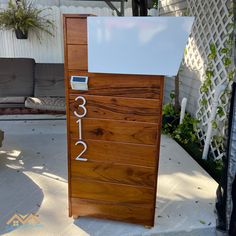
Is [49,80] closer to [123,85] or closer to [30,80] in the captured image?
[30,80]

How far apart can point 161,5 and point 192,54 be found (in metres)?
1.60

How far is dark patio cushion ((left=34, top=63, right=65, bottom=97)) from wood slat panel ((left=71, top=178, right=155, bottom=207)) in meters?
2.49

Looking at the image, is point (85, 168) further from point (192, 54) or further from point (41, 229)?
point (192, 54)

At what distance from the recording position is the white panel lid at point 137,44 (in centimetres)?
131

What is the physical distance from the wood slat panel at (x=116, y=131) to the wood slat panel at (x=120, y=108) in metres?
0.03

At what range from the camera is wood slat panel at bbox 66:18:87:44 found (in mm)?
1429

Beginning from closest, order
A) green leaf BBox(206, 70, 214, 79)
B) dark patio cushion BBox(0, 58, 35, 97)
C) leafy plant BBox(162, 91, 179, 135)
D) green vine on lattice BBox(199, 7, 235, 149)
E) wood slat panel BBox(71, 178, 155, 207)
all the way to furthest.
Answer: wood slat panel BBox(71, 178, 155, 207), green vine on lattice BBox(199, 7, 235, 149), green leaf BBox(206, 70, 214, 79), leafy plant BBox(162, 91, 179, 135), dark patio cushion BBox(0, 58, 35, 97)

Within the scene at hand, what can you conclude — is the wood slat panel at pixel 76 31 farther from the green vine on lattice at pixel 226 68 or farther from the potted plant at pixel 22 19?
the potted plant at pixel 22 19

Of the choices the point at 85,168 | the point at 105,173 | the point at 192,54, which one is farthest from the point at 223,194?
the point at 192,54

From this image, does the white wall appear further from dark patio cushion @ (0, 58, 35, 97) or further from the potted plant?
dark patio cushion @ (0, 58, 35, 97)

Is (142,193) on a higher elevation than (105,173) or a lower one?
lower

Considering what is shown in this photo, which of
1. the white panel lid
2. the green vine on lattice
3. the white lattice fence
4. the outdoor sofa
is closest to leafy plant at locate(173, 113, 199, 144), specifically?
the white lattice fence

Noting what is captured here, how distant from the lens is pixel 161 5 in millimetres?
4715

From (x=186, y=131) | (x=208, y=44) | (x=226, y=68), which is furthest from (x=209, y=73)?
(x=186, y=131)
